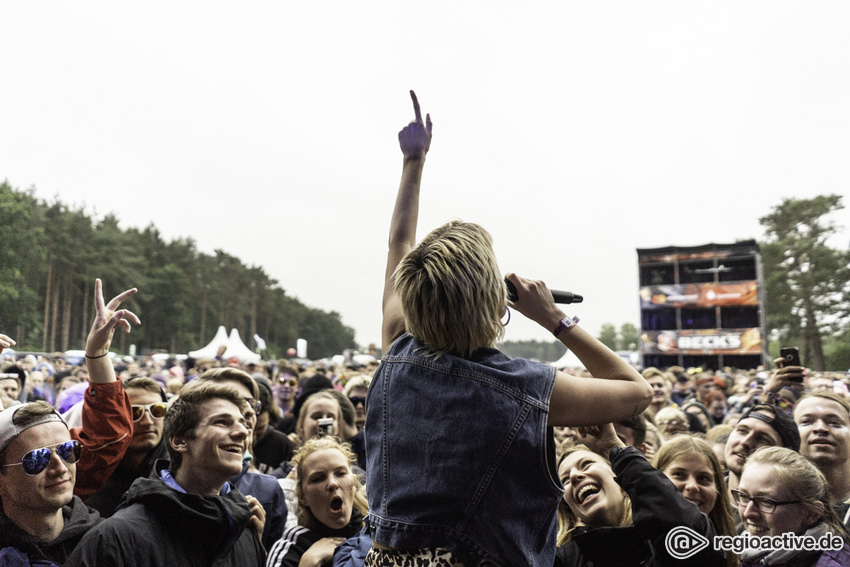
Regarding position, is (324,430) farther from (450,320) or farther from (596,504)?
(450,320)

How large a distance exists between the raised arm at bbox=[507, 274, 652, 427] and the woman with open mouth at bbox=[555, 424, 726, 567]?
1.95ft

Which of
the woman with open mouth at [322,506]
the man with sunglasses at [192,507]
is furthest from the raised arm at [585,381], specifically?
the woman with open mouth at [322,506]

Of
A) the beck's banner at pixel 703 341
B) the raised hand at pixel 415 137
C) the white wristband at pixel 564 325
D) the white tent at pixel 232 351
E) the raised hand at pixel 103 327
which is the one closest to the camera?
the white wristband at pixel 564 325

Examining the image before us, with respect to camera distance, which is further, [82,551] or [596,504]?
[596,504]

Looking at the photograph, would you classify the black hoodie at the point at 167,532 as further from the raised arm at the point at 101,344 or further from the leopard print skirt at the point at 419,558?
the leopard print skirt at the point at 419,558

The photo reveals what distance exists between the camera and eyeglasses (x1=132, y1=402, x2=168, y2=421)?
11.4ft

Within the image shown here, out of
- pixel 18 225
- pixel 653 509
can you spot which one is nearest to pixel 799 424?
pixel 653 509

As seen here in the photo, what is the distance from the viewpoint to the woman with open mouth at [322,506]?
3.11 meters

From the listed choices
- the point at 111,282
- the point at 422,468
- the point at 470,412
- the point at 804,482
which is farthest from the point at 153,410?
the point at 111,282

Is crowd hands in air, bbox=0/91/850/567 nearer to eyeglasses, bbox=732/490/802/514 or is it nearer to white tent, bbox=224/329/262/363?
eyeglasses, bbox=732/490/802/514

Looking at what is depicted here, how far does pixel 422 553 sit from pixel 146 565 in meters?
1.29

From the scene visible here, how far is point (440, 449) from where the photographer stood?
5.57ft

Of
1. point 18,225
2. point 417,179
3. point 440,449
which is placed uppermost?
point 18,225

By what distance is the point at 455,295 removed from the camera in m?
1.71
